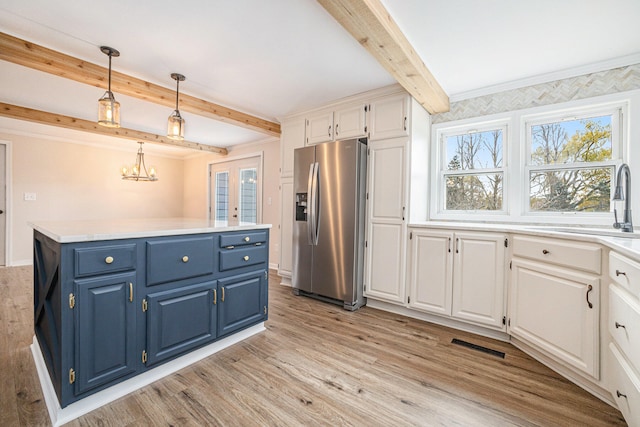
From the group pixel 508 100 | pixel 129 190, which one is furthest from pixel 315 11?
pixel 129 190

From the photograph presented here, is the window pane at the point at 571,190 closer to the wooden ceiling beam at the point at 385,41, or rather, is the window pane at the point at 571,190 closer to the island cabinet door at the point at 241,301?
the wooden ceiling beam at the point at 385,41

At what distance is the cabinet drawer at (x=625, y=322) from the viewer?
124 centimetres

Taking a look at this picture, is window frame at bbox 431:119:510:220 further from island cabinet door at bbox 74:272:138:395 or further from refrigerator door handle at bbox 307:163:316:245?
island cabinet door at bbox 74:272:138:395

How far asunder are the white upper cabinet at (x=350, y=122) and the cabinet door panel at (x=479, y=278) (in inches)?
58.6

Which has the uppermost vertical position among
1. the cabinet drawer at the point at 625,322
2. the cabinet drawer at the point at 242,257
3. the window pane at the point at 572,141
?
the window pane at the point at 572,141

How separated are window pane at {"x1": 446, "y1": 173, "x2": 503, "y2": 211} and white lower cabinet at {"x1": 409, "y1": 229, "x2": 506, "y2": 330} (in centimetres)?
69

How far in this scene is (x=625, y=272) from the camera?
1355 millimetres

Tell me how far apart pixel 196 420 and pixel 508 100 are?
11.6ft

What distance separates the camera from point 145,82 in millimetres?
Result: 2848

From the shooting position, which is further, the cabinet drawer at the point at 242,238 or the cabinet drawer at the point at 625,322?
the cabinet drawer at the point at 242,238

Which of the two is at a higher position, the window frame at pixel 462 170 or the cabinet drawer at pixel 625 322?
the window frame at pixel 462 170

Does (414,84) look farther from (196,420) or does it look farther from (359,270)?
(196,420)

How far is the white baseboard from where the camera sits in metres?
1.42

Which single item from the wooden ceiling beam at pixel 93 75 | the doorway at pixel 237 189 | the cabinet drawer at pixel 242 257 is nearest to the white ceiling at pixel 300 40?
the wooden ceiling beam at pixel 93 75
